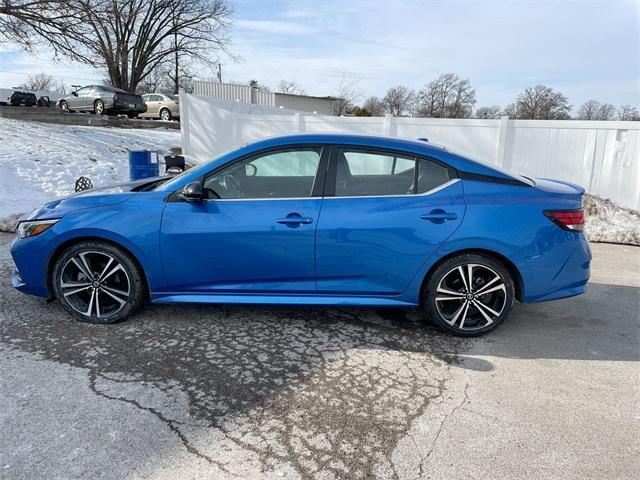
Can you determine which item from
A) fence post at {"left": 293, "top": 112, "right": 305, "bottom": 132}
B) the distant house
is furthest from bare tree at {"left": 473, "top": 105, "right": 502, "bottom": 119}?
fence post at {"left": 293, "top": 112, "right": 305, "bottom": 132}

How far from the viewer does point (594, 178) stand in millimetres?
8383

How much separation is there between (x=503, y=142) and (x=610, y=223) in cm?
254

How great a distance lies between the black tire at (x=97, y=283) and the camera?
147 inches

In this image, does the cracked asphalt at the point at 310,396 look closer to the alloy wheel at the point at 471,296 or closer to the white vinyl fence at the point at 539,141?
the alloy wheel at the point at 471,296

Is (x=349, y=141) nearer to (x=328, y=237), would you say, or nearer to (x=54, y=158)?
(x=328, y=237)

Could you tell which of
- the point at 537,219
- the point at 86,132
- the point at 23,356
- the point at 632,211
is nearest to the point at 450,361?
the point at 537,219

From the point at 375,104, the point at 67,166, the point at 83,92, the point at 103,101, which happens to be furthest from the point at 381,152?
the point at 375,104

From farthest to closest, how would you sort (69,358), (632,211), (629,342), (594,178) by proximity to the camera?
1. (594,178)
2. (632,211)
3. (629,342)
4. (69,358)

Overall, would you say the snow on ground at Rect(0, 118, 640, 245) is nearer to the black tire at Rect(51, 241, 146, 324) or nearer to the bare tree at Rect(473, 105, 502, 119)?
the black tire at Rect(51, 241, 146, 324)

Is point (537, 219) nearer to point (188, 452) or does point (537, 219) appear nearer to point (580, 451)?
point (580, 451)

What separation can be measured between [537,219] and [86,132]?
14976mm

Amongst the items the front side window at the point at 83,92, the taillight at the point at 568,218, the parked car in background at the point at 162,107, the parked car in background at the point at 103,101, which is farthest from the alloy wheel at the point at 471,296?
the parked car in background at the point at 162,107

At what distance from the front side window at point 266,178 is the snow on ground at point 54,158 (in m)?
5.99

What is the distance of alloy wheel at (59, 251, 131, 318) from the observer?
376cm
